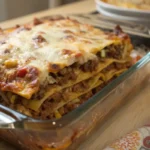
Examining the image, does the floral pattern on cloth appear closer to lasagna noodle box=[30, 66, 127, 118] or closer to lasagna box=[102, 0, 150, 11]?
lasagna noodle box=[30, 66, 127, 118]

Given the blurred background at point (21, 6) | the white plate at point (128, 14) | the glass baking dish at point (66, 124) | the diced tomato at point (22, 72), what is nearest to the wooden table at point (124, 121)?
the glass baking dish at point (66, 124)

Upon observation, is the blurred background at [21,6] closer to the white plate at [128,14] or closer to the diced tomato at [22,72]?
the white plate at [128,14]

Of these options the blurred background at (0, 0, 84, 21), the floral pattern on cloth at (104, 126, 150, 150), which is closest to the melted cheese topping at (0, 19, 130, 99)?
the floral pattern on cloth at (104, 126, 150, 150)

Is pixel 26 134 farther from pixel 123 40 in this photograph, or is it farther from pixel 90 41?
pixel 123 40

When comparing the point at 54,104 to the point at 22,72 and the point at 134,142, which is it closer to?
the point at 22,72

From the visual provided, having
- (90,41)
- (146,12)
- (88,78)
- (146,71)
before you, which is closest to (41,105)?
(88,78)

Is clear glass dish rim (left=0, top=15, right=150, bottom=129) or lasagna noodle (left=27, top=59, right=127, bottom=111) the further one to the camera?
lasagna noodle (left=27, top=59, right=127, bottom=111)
